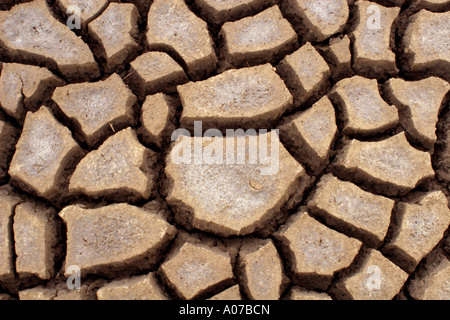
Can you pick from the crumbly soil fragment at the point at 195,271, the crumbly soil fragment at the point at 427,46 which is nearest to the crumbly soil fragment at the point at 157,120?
the crumbly soil fragment at the point at 195,271

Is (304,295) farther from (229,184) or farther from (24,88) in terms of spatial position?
(24,88)

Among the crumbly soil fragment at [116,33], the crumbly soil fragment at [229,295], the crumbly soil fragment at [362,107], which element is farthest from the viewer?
the crumbly soil fragment at [116,33]

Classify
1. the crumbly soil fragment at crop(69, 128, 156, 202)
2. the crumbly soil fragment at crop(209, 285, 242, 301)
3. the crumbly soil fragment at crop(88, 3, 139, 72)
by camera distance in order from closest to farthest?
the crumbly soil fragment at crop(209, 285, 242, 301), the crumbly soil fragment at crop(69, 128, 156, 202), the crumbly soil fragment at crop(88, 3, 139, 72)

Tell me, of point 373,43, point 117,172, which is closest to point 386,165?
point 373,43

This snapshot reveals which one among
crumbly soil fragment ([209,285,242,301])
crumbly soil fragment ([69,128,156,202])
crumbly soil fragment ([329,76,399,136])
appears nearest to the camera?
crumbly soil fragment ([209,285,242,301])

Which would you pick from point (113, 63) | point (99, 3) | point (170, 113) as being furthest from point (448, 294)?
point (99, 3)

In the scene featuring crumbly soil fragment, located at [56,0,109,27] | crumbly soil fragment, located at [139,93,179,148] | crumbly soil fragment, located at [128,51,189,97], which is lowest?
crumbly soil fragment, located at [139,93,179,148]

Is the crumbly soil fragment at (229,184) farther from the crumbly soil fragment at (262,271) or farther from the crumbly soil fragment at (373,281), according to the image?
the crumbly soil fragment at (373,281)

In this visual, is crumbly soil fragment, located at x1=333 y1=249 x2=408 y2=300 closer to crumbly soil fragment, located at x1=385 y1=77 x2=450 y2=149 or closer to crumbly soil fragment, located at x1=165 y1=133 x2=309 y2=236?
crumbly soil fragment, located at x1=165 y1=133 x2=309 y2=236

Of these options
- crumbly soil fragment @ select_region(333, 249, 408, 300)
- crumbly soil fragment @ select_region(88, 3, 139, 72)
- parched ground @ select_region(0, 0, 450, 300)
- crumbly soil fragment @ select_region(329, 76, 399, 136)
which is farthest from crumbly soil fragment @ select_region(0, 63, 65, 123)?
crumbly soil fragment @ select_region(333, 249, 408, 300)
